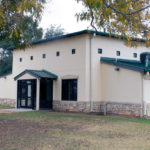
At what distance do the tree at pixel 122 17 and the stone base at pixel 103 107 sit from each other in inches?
194

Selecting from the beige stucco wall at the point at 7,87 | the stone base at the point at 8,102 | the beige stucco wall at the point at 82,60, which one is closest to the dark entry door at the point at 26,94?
the beige stucco wall at the point at 82,60

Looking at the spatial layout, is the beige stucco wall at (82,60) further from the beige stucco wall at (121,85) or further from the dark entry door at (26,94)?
the dark entry door at (26,94)

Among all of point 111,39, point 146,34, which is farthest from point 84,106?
point 146,34

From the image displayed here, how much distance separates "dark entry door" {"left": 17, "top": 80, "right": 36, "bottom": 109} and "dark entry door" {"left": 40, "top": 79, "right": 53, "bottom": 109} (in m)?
0.78

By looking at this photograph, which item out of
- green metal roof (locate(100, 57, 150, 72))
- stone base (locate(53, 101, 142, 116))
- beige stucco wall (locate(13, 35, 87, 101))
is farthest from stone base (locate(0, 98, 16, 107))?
green metal roof (locate(100, 57, 150, 72))

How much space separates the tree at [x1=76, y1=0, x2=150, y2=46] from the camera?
11289 mm

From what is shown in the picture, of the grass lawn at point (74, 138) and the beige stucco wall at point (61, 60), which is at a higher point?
the beige stucco wall at point (61, 60)

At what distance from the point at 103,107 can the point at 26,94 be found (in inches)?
256

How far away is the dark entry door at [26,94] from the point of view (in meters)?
19.9

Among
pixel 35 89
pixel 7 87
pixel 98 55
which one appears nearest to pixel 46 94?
pixel 35 89

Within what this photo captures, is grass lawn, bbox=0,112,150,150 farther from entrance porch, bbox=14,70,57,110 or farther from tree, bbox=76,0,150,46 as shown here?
entrance porch, bbox=14,70,57,110

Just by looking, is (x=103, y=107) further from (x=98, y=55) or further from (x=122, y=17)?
(x=122, y=17)

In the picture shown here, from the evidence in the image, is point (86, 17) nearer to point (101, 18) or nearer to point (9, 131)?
point (101, 18)

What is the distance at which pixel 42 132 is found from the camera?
9883 millimetres
